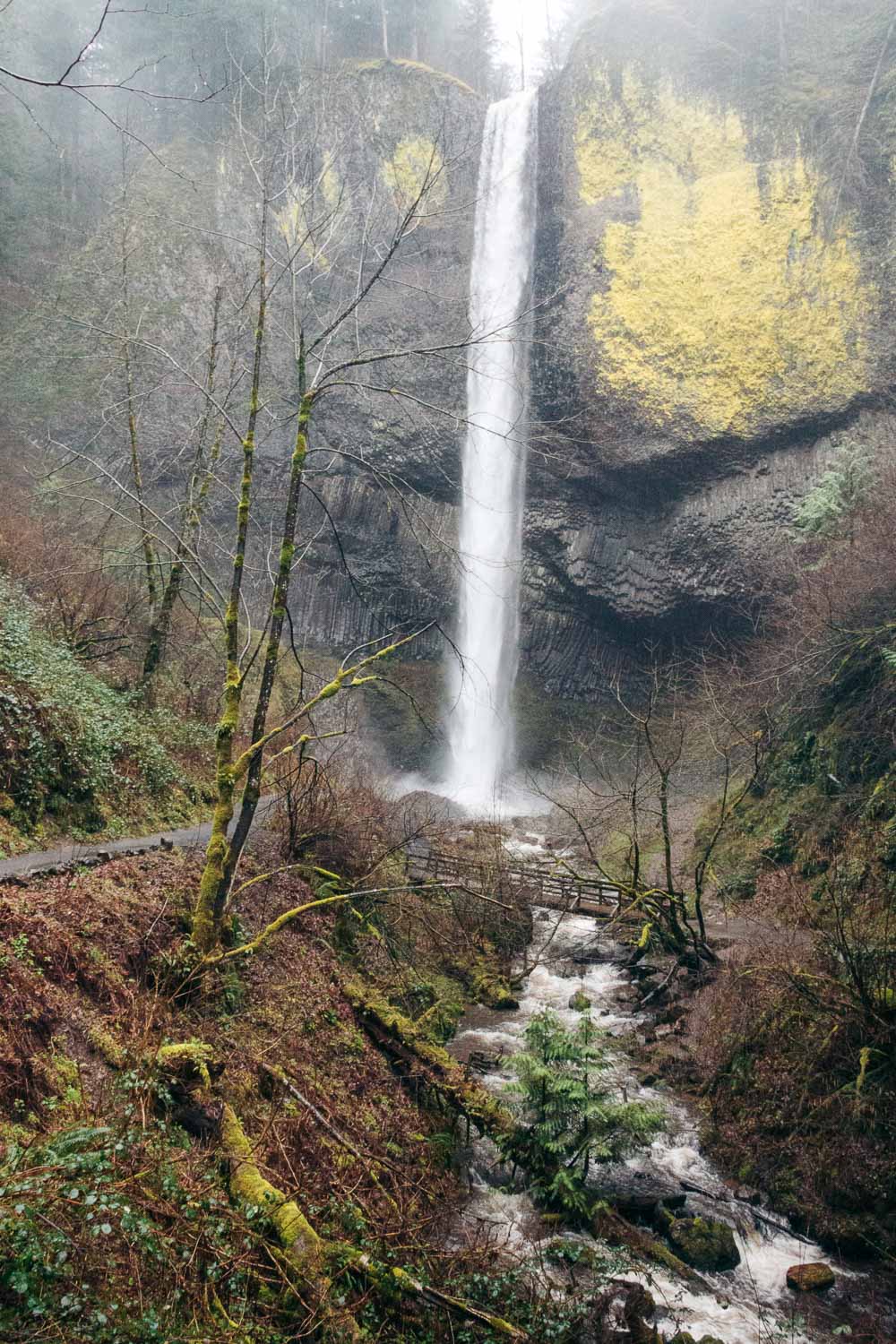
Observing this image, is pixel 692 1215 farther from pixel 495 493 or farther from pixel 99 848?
pixel 495 493

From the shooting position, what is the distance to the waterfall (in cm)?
2705

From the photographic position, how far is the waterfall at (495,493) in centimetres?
2705

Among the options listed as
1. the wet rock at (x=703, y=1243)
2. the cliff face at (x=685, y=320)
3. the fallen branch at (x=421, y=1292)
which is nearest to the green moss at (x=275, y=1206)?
the fallen branch at (x=421, y=1292)

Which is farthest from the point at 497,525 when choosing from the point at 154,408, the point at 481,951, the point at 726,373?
the point at 481,951

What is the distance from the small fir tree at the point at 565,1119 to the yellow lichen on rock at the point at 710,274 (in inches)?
796

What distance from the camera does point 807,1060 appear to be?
8.52 meters

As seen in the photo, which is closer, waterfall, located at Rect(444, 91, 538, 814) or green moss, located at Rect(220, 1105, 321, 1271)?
green moss, located at Rect(220, 1105, 321, 1271)

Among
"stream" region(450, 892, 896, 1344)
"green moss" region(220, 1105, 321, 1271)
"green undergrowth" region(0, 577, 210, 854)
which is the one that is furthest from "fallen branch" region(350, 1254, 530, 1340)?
"green undergrowth" region(0, 577, 210, 854)

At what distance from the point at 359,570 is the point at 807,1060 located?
21.7 meters

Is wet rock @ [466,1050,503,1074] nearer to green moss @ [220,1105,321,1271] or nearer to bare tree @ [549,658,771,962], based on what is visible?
bare tree @ [549,658,771,962]

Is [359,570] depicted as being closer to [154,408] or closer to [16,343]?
[154,408]

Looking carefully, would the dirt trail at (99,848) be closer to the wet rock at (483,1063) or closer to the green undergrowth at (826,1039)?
the wet rock at (483,1063)

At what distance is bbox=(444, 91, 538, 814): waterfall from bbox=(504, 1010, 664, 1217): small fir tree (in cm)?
1821

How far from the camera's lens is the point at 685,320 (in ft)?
82.2
